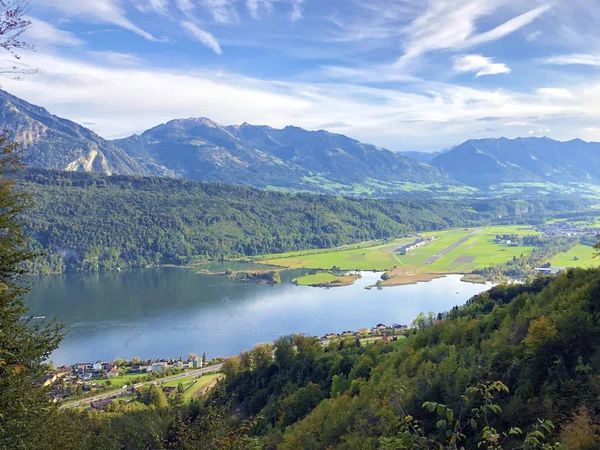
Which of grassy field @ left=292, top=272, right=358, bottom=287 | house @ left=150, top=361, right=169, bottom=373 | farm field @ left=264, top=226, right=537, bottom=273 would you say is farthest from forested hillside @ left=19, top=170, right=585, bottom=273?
house @ left=150, top=361, right=169, bottom=373

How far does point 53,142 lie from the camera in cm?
16838

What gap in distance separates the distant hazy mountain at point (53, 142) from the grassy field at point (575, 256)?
481 ft

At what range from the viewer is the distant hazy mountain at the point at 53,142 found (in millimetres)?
160625

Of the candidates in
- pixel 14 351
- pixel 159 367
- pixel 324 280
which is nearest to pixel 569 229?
pixel 324 280

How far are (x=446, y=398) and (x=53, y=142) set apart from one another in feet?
601

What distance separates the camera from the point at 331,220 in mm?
107500

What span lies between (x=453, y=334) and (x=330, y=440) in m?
6.47

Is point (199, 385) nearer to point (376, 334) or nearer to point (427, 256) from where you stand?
point (376, 334)

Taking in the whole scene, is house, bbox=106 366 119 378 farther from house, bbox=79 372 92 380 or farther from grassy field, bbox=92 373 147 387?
house, bbox=79 372 92 380

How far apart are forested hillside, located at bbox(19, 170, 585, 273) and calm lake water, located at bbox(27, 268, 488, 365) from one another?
1854 cm

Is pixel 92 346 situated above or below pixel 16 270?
below

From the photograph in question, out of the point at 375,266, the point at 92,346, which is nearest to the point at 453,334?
the point at 92,346

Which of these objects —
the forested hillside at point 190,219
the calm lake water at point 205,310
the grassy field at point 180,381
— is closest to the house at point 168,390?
the grassy field at point 180,381

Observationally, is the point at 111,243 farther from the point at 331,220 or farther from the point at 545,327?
the point at 545,327
